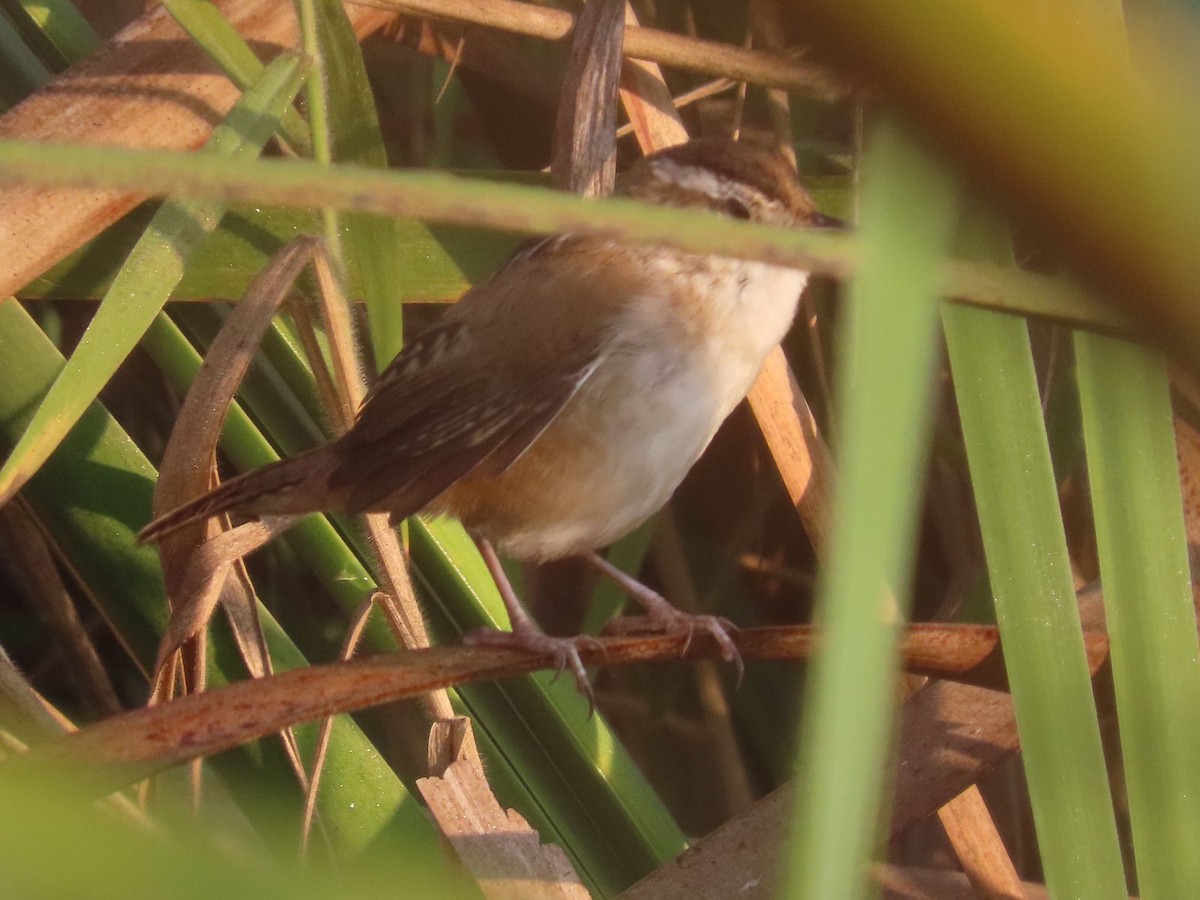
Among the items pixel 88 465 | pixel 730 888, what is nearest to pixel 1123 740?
pixel 730 888

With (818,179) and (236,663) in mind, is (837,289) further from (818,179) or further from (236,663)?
(236,663)

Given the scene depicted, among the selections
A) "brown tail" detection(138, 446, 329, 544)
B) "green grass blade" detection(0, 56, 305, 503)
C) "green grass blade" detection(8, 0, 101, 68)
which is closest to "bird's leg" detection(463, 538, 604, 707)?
"brown tail" detection(138, 446, 329, 544)

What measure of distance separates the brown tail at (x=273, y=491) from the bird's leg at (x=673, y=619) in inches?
18.5

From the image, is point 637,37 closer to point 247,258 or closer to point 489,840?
point 247,258

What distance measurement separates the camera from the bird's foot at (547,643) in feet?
4.85

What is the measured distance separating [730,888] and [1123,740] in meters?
0.62

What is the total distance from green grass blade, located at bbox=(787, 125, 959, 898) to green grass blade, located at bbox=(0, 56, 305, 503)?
91cm

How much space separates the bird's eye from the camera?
1.71 m

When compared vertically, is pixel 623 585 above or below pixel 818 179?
below

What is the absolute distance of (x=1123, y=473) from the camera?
2.98ft

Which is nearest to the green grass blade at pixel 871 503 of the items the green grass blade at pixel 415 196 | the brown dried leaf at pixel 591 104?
the green grass blade at pixel 415 196

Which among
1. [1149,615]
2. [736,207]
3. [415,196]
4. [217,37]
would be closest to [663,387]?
[736,207]

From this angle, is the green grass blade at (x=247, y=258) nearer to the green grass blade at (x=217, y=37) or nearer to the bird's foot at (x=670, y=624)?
the green grass blade at (x=217, y=37)

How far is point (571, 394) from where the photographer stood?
157cm
